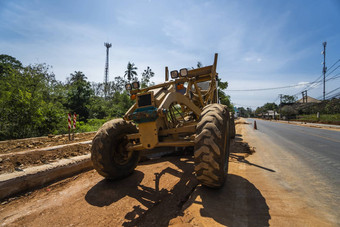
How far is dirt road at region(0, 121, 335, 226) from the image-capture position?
6.66 ft

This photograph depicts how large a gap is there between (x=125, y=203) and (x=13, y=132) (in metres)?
8.35

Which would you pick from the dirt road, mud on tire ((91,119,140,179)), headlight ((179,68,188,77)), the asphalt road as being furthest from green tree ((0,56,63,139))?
the asphalt road

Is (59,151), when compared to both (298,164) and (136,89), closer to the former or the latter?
(136,89)

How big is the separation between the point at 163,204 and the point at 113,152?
56.2 inches

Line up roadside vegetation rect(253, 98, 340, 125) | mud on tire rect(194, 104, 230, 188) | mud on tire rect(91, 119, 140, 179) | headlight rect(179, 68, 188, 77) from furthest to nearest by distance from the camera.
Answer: roadside vegetation rect(253, 98, 340, 125) → headlight rect(179, 68, 188, 77) → mud on tire rect(91, 119, 140, 179) → mud on tire rect(194, 104, 230, 188)

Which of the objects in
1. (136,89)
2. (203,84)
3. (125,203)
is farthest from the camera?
(203,84)

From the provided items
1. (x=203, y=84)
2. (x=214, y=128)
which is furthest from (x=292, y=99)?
(x=214, y=128)

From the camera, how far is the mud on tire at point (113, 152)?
10.2 ft

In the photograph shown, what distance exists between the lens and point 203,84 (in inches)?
302

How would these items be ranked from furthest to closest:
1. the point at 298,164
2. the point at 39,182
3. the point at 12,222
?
the point at 298,164 < the point at 39,182 < the point at 12,222

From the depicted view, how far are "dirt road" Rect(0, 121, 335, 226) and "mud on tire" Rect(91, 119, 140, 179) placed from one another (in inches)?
10.5

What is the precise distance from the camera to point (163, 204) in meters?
2.54

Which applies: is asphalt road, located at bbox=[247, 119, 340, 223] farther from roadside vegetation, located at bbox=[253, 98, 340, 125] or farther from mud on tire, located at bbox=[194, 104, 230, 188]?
roadside vegetation, located at bbox=[253, 98, 340, 125]

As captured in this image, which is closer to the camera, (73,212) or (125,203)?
(73,212)
